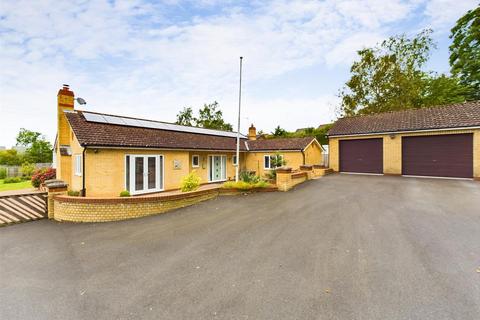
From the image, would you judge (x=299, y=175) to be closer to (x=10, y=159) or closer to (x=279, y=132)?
(x=279, y=132)

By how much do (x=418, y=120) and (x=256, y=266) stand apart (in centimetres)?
1802

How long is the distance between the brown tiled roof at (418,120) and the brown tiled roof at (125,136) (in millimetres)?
12162

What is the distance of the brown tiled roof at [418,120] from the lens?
1389 cm

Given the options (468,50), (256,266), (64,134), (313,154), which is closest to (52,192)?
(64,134)

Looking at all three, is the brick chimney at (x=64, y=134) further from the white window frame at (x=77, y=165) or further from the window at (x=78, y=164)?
the window at (x=78, y=164)

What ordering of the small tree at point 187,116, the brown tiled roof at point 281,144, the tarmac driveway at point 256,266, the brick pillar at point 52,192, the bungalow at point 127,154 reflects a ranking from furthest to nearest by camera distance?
the small tree at point 187,116
the brown tiled roof at point 281,144
the bungalow at point 127,154
the brick pillar at point 52,192
the tarmac driveway at point 256,266

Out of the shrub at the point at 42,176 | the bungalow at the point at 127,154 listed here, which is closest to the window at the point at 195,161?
the bungalow at the point at 127,154

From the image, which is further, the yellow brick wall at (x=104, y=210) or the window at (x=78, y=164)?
the window at (x=78, y=164)

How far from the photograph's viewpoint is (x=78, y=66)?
1370 cm

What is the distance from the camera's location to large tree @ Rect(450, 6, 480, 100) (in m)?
23.1

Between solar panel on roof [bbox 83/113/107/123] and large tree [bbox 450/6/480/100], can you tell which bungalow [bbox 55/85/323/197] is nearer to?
solar panel on roof [bbox 83/113/107/123]

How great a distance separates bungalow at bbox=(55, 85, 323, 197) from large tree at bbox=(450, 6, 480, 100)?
22882mm

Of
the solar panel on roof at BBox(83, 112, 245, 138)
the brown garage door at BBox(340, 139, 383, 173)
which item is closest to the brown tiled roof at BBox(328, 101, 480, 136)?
the brown garage door at BBox(340, 139, 383, 173)

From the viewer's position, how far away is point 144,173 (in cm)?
1239
